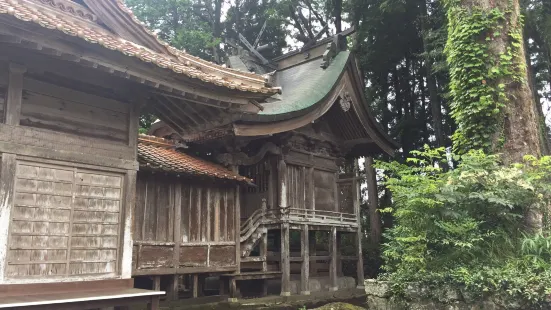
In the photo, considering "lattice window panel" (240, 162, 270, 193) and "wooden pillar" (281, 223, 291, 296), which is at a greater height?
"lattice window panel" (240, 162, 270, 193)

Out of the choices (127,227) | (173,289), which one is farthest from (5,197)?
(173,289)

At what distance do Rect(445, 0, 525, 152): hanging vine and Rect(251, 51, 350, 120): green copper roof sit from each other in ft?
15.4

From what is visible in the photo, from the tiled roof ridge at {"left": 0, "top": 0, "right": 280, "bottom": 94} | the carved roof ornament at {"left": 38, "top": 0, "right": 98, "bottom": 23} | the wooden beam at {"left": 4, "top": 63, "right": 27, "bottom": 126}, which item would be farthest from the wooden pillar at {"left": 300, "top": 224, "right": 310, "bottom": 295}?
the wooden beam at {"left": 4, "top": 63, "right": 27, "bottom": 126}

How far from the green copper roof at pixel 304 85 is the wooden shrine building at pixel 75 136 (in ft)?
15.0

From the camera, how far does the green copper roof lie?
12.5m

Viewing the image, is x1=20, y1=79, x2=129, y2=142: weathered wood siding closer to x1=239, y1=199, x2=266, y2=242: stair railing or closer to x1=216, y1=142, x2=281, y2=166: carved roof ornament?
x1=216, y1=142, x2=281, y2=166: carved roof ornament

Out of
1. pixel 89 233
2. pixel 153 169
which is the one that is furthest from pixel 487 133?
pixel 89 233

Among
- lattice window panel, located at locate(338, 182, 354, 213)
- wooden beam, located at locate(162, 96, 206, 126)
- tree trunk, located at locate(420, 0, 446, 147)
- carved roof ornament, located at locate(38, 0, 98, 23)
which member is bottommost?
lattice window panel, located at locate(338, 182, 354, 213)

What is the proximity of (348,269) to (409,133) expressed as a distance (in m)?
11.3

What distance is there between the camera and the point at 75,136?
20.8ft

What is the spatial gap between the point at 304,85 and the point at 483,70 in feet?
23.8

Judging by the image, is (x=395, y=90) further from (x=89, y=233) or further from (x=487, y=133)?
(x=89, y=233)

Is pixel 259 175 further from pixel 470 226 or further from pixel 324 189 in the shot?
pixel 470 226

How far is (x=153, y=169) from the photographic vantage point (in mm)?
9023
